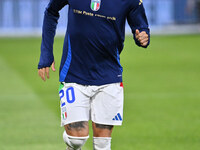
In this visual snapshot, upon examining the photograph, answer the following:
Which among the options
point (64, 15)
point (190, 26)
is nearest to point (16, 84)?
point (64, 15)

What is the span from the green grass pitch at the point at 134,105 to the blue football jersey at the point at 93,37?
233 cm

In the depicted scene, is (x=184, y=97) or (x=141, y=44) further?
(x=184, y=97)

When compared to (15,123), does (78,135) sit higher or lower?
higher

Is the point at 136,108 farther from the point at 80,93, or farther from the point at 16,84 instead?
the point at 80,93

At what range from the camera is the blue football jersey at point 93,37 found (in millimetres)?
5816

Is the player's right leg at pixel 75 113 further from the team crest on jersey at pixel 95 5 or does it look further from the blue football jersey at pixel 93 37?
the team crest on jersey at pixel 95 5

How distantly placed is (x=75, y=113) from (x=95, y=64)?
0.50 metres

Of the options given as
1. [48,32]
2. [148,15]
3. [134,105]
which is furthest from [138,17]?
[148,15]

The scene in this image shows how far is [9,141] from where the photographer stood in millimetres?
8578

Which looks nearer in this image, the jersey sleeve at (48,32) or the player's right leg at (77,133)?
the player's right leg at (77,133)

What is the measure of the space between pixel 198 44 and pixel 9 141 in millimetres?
18475

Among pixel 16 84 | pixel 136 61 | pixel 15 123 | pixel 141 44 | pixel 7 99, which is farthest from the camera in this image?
pixel 136 61

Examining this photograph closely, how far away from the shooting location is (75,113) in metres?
5.92

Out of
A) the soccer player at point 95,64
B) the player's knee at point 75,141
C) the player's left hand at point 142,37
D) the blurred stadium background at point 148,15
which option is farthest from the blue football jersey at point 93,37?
the blurred stadium background at point 148,15
